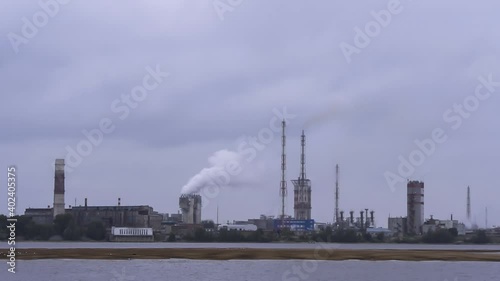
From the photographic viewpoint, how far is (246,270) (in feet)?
251

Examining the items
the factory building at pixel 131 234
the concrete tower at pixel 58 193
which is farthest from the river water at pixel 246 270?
the concrete tower at pixel 58 193

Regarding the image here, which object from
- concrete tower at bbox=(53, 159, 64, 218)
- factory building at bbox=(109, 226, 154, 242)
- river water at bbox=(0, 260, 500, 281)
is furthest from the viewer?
concrete tower at bbox=(53, 159, 64, 218)

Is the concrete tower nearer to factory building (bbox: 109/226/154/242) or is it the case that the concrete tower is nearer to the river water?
factory building (bbox: 109/226/154/242)

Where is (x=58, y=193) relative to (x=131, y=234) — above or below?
above

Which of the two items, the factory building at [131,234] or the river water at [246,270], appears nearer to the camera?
the river water at [246,270]

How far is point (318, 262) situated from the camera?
91.1 metres

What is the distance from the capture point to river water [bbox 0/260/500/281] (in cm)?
6769

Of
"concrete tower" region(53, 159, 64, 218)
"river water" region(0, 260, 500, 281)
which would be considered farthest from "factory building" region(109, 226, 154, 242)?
"river water" region(0, 260, 500, 281)

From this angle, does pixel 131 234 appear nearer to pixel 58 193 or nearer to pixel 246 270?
pixel 58 193

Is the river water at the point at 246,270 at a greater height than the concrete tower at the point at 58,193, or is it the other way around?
the concrete tower at the point at 58,193

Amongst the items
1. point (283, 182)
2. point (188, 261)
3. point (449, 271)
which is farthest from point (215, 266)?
point (283, 182)

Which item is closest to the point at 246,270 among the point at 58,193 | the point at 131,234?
the point at 131,234

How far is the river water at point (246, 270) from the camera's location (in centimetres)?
6769

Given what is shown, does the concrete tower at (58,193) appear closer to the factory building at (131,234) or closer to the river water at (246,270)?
the factory building at (131,234)
